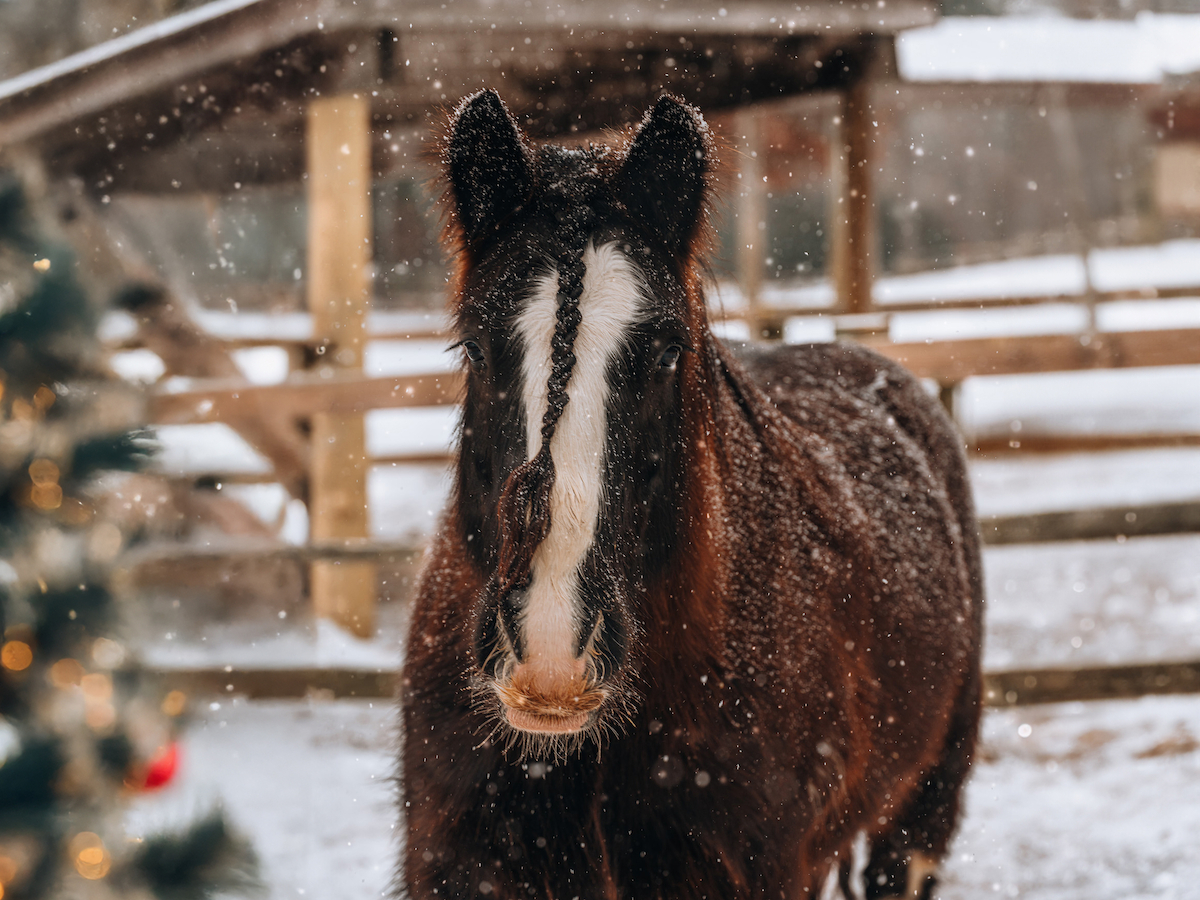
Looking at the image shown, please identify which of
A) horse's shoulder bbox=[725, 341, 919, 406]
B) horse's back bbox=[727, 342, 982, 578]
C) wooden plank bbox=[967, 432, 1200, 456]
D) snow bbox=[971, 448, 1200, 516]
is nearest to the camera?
horse's back bbox=[727, 342, 982, 578]

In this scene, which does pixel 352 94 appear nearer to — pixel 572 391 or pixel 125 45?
pixel 125 45

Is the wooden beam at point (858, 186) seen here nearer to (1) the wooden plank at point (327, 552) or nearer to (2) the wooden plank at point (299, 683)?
(1) the wooden plank at point (327, 552)

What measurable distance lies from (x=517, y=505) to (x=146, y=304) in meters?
4.73

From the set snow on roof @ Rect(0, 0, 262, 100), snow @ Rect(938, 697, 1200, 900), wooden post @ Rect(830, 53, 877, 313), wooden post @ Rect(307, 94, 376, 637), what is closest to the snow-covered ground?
snow @ Rect(938, 697, 1200, 900)

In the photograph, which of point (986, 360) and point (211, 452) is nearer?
point (986, 360)

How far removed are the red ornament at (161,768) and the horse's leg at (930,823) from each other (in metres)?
2.09

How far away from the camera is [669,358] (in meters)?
1.44

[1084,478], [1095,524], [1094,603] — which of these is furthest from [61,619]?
[1084,478]

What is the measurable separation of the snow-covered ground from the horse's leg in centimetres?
32

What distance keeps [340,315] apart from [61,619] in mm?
2415

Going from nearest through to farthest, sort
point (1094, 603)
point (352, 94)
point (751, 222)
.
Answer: point (352, 94) → point (1094, 603) → point (751, 222)

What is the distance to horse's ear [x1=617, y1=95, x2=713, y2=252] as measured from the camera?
149 cm

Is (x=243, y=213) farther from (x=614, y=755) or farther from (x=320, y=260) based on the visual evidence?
(x=614, y=755)

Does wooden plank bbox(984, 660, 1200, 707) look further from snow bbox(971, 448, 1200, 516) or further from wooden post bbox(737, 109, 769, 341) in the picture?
wooden post bbox(737, 109, 769, 341)
